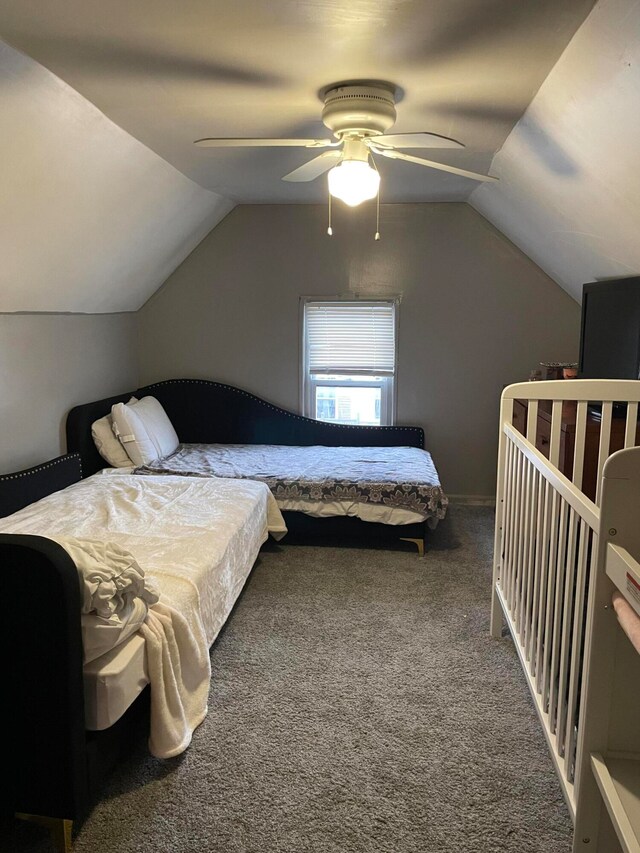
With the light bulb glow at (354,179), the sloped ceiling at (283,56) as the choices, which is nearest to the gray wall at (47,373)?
the sloped ceiling at (283,56)

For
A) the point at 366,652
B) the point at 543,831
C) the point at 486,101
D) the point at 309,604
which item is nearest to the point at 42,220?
the point at 486,101

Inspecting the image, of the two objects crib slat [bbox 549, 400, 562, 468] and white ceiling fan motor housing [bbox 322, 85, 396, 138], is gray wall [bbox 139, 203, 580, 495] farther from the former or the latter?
crib slat [bbox 549, 400, 562, 468]

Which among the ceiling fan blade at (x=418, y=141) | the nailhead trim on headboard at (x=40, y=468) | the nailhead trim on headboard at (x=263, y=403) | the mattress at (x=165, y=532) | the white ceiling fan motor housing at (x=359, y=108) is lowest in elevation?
the mattress at (x=165, y=532)

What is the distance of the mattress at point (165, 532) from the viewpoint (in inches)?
69.4

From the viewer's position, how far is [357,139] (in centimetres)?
247

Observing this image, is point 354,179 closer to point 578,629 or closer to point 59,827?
point 578,629

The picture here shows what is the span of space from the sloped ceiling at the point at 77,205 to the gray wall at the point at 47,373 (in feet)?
0.39

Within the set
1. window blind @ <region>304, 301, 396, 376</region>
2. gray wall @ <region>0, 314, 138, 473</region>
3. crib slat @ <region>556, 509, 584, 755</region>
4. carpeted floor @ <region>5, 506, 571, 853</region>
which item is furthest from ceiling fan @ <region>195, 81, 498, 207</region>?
window blind @ <region>304, 301, 396, 376</region>

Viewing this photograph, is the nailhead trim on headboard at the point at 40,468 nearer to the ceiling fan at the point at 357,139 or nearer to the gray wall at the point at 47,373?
the gray wall at the point at 47,373

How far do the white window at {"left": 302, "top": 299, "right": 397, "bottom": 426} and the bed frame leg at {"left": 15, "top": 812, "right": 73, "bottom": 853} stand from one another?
136 inches

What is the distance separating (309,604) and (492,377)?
2.37 meters

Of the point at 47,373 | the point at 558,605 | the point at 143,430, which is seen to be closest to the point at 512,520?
the point at 558,605

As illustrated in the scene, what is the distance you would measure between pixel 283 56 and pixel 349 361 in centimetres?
281

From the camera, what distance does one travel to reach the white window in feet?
15.4
